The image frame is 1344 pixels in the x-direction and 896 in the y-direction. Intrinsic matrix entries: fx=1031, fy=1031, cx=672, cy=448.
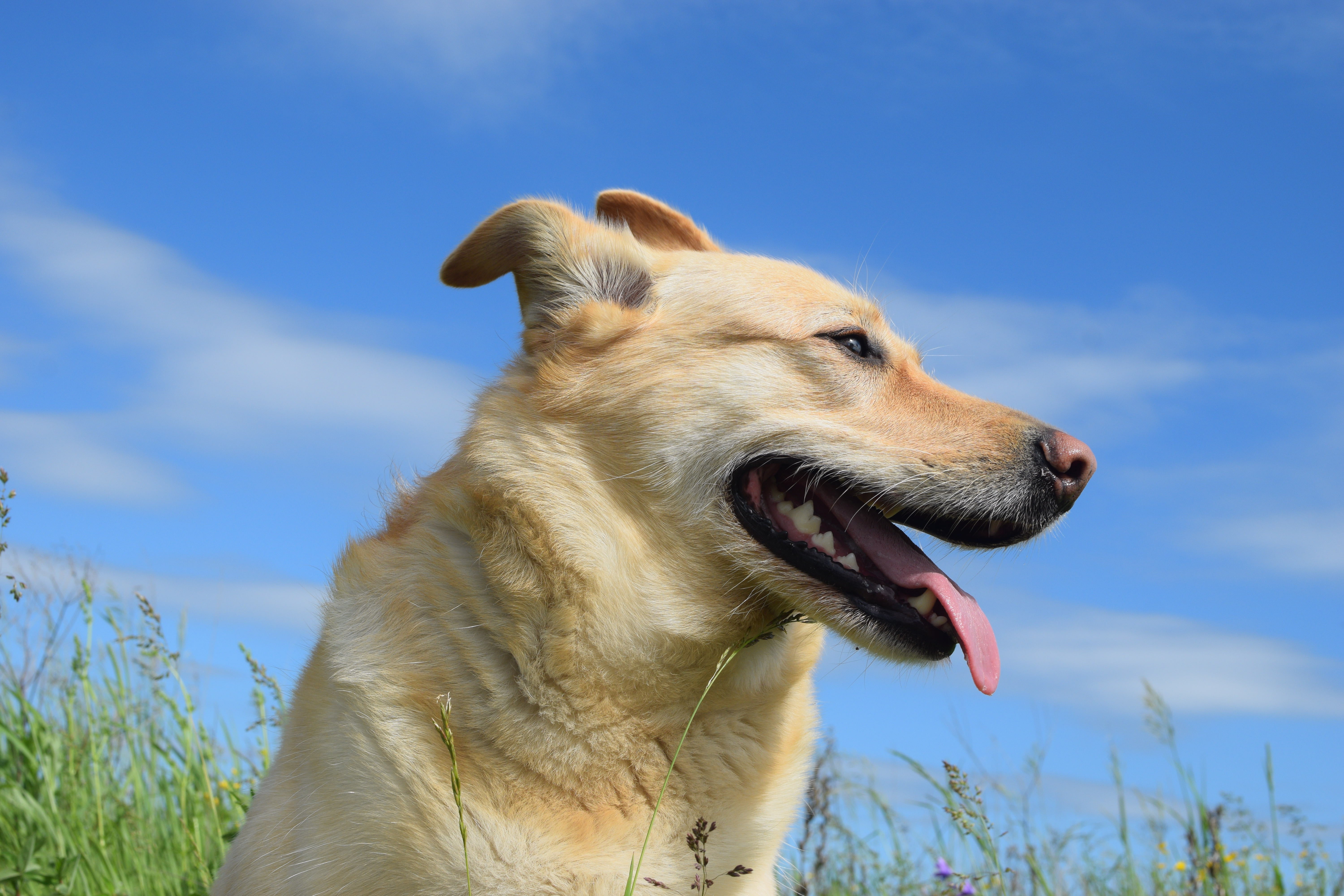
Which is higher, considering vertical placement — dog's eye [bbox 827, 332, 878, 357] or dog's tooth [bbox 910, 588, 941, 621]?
dog's eye [bbox 827, 332, 878, 357]

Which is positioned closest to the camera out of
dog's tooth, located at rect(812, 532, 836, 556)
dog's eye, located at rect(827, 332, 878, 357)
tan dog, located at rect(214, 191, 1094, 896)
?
tan dog, located at rect(214, 191, 1094, 896)

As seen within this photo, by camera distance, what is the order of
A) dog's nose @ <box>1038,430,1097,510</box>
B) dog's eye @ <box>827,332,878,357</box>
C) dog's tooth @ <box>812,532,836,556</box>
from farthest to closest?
dog's eye @ <box>827,332,878,357</box> → dog's nose @ <box>1038,430,1097,510</box> → dog's tooth @ <box>812,532,836,556</box>

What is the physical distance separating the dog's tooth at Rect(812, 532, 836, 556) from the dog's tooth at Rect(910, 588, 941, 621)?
270 mm

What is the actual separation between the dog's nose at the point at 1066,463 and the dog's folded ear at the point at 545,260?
1.39m

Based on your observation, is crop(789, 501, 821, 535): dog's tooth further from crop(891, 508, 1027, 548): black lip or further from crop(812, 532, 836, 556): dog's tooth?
crop(891, 508, 1027, 548): black lip

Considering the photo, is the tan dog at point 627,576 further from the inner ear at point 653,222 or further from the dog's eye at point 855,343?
the inner ear at point 653,222

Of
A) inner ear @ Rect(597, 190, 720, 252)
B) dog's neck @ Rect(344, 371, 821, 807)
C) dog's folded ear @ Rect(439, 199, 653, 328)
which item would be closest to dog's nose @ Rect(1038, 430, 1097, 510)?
dog's neck @ Rect(344, 371, 821, 807)

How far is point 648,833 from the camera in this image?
2.52 metres

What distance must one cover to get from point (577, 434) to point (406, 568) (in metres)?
0.63

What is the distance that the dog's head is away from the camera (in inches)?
120

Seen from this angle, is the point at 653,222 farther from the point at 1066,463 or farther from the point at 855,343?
the point at 1066,463

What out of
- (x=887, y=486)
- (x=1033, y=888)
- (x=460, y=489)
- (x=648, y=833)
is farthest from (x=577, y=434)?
(x=1033, y=888)

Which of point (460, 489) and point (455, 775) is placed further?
point (460, 489)

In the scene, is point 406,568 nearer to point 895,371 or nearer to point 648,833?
point 648,833
